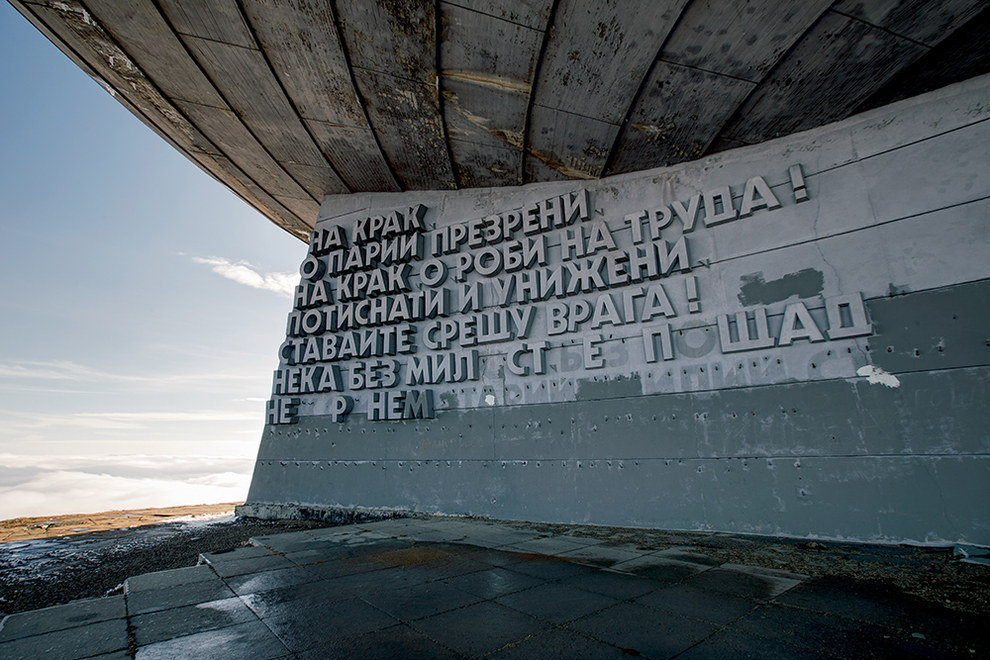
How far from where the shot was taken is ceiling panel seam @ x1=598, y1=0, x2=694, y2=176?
4.81m

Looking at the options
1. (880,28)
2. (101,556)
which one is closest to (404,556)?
(101,556)

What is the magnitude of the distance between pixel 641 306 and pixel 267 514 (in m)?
7.94

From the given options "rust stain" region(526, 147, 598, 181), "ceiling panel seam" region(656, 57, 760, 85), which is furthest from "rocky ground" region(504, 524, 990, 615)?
"rust stain" region(526, 147, 598, 181)

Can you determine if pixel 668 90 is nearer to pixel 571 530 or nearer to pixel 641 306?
pixel 641 306

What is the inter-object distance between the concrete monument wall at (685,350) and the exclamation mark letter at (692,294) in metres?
0.02

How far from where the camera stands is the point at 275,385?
361 inches

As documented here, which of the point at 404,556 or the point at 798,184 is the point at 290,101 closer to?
the point at 404,556

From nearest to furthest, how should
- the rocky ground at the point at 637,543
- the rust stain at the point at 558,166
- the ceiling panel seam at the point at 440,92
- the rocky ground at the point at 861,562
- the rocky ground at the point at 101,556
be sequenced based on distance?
the rocky ground at the point at 861,562 → the rocky ground at the point at 637,543 → the rocky ground at the point at 101,556 → the ceiling panel seam at the point at 440,92 → the rust stain at the point at 558,166

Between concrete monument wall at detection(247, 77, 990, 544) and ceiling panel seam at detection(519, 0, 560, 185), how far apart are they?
0.64 m

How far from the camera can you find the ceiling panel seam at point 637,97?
4.81 metres

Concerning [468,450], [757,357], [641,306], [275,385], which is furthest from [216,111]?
[757,357]

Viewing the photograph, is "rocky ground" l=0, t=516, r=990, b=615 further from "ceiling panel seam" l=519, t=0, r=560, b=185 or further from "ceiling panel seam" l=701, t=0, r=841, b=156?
"ceiling panel seam" l=519, t=0, r=560, b=185

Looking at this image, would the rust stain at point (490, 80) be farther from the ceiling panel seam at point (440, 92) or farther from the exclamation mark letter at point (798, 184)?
the exclamation mark letter at point (798, 184)

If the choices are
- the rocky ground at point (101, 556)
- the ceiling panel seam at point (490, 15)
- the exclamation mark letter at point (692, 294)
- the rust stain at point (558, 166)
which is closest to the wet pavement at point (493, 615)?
the rocky ground at point (101, 556)
